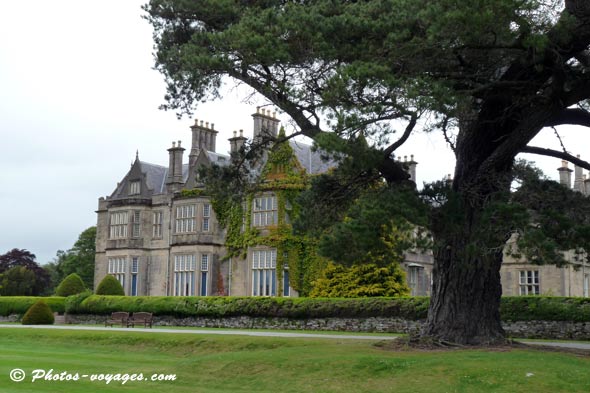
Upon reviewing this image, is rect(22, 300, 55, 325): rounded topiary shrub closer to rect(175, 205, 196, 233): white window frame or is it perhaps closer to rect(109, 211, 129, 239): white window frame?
rect(175, 205, 196, 233): white window frame

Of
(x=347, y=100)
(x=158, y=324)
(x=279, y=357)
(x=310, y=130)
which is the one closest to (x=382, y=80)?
(x=347, y=100)

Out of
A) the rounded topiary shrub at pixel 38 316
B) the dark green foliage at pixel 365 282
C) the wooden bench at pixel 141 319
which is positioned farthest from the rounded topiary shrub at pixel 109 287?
the dark green foliage at pixel 365 282

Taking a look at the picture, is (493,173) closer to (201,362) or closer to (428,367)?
(428,367)

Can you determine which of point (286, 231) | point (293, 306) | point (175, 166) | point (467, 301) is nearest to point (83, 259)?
point (175, 166)

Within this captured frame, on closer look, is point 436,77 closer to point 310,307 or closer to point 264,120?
point 310,307

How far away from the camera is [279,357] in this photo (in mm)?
17188

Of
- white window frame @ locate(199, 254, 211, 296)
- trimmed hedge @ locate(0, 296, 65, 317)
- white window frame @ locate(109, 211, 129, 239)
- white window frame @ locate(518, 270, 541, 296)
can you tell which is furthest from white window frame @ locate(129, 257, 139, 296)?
white window frame @ locate(518, 270, 541, 296)

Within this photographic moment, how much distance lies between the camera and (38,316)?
3575 cm

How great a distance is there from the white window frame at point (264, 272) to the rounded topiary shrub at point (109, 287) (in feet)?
27.3

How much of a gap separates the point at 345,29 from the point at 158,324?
23407mm

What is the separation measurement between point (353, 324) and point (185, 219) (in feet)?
55.6

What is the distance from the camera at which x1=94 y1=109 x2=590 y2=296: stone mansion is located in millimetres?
40000

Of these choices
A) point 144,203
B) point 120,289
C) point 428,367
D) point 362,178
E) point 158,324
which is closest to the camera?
point 428,367

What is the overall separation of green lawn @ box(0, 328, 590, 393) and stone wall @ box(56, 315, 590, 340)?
14.2ft
